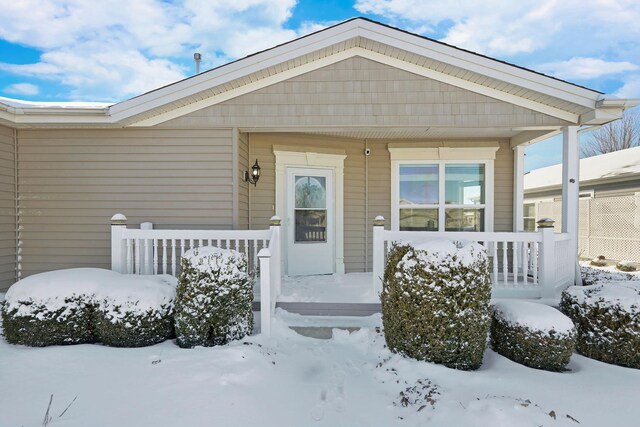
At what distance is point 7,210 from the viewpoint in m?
5.32

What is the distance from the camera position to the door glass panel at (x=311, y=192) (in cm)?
651

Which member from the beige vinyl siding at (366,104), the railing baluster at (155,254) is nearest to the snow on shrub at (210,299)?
the railing baluster at (155,254)

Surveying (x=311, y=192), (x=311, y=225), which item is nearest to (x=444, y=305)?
(x=311, y=225)

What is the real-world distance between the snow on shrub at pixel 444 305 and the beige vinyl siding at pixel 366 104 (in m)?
2.60

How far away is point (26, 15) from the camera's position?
8383 millimetres

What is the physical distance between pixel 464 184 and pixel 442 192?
0.46m

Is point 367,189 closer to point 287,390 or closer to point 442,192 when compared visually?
point 442,192

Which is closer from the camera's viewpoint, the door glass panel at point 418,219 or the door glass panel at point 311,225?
the door glass panel at point 311,225

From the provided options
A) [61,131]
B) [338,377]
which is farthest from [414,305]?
[61,131]

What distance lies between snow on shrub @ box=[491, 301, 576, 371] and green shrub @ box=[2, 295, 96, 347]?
4.27 metres

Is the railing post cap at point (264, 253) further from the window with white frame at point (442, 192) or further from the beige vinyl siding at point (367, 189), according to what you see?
the window with white frame at point (442, 192)

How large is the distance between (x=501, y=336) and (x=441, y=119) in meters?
3.15

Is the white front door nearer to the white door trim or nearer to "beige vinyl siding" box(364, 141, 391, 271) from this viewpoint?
the white door trim

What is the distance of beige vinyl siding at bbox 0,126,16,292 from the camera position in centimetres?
527
